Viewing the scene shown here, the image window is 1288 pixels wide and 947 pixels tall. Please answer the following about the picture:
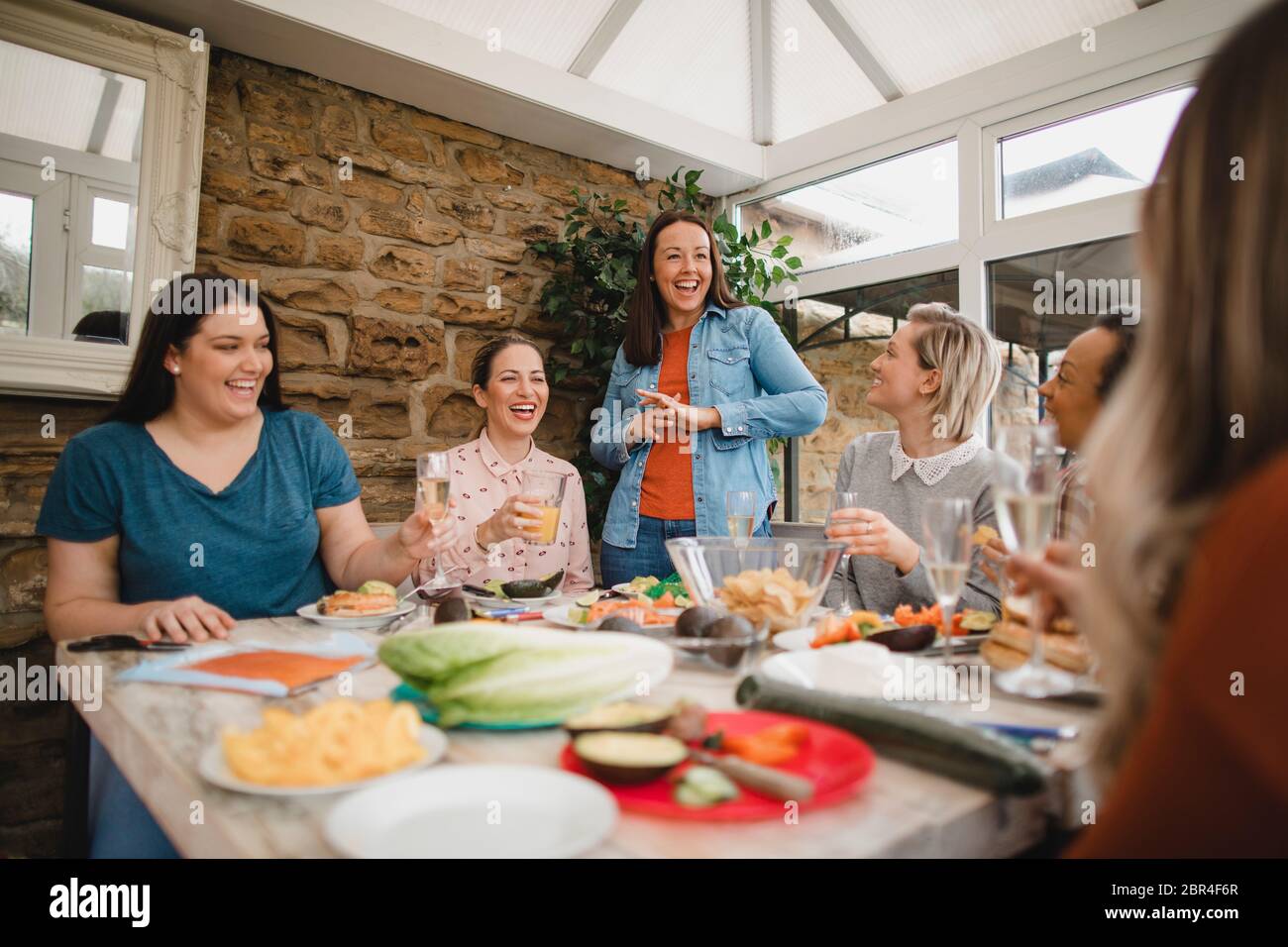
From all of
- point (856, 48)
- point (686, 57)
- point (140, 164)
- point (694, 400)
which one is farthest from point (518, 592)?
point (856, 48)

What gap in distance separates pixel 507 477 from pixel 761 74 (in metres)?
2.68

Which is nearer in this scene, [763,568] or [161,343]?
[763,568]

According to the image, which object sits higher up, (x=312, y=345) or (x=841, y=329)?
(x=841, y=329)

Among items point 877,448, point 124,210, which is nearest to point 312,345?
point 124,210

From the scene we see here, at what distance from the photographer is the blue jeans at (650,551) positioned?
9.18ft

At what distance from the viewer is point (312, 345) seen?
326cm

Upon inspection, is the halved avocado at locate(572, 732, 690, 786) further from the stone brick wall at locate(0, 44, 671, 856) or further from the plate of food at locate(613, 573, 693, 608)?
the stone brick wall at locate(0, 44, 671, 856)

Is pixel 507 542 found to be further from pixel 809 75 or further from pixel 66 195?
pixel 809 75

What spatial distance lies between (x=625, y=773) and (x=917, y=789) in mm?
261

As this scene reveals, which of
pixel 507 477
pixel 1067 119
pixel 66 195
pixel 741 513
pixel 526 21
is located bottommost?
pixel 741 513

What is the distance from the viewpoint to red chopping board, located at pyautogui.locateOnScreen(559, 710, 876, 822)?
622 mm

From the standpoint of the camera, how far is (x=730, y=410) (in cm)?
264
